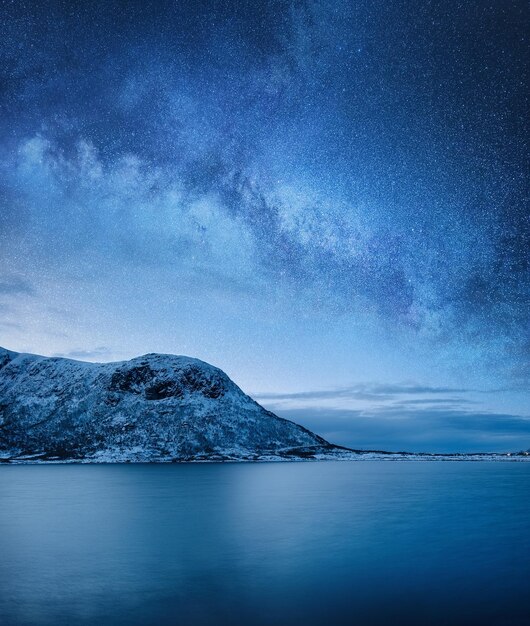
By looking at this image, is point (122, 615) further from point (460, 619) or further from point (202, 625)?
point (460, 619)

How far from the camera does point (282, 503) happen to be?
51000 mm

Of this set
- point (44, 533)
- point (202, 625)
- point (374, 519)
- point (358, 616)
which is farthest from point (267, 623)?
point (374, 519)

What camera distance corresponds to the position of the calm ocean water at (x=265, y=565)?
46.9ft

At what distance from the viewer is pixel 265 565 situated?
2184 cm

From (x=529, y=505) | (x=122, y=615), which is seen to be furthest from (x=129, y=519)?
(x=529, y=505)

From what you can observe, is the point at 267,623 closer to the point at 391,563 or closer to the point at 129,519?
the point at 391,563

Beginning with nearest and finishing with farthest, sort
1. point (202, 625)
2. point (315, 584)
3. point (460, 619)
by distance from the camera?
1. point (202, 625)
2. point (460, 619)
3. point (315, 584)

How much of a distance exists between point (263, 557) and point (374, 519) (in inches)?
678

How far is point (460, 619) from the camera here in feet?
44.7

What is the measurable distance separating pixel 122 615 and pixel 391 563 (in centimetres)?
1290

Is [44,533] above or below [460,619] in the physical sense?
below

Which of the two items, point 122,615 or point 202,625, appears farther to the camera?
point 122,615

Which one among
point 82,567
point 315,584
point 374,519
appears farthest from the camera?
point 374,519

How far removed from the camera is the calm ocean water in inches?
563
